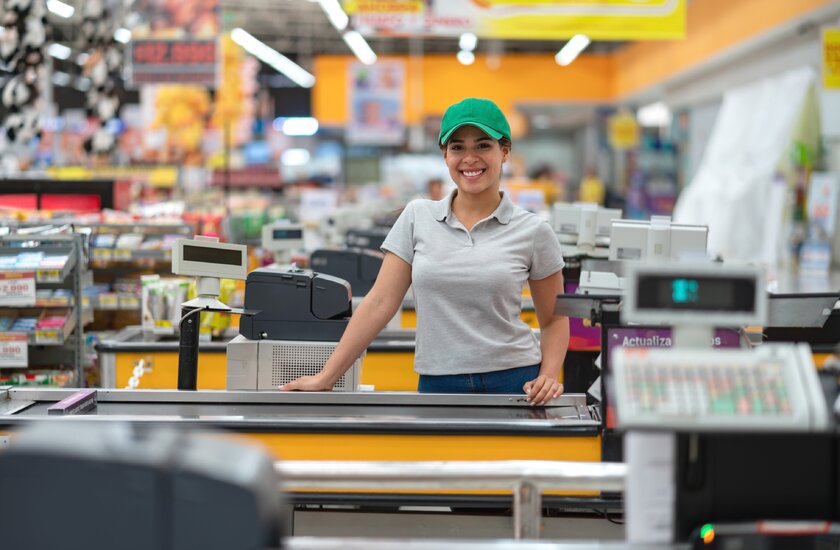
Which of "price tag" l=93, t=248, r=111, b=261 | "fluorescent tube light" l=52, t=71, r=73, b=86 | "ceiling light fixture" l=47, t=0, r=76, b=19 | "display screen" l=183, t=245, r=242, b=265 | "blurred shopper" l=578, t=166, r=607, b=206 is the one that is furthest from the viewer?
"fluorescent tube light" l=52, t=71, r=73, b=86

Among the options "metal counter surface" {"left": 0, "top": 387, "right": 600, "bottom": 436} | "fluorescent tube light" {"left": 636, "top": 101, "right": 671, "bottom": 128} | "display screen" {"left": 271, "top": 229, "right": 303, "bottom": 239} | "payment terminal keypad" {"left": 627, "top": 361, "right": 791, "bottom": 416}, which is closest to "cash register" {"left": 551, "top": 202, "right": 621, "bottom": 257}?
"display screen" {"left": 271, "top": 229, "right": 303, "bottom": 239}

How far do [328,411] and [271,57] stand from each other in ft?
74.6

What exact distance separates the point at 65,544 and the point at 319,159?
1296 inches

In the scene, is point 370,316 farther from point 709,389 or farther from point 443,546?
point 709,389

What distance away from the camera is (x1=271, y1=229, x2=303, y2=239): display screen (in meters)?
6.49

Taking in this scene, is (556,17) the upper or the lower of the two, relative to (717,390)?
upper

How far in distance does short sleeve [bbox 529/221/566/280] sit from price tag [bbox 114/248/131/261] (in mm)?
3803

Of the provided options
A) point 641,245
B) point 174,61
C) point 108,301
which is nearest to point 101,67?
point 174,61

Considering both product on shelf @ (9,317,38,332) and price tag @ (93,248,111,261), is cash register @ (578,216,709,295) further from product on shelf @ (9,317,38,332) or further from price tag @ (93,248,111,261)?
price tag @ (93,248,111,261)

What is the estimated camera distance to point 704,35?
60.9 feet

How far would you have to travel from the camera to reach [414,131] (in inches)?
1181

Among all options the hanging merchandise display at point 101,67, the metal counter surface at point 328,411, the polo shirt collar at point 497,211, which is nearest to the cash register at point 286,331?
the metal counter surface at point 328,411

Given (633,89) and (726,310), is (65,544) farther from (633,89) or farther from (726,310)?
(633,89)

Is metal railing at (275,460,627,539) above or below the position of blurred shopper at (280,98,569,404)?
below
